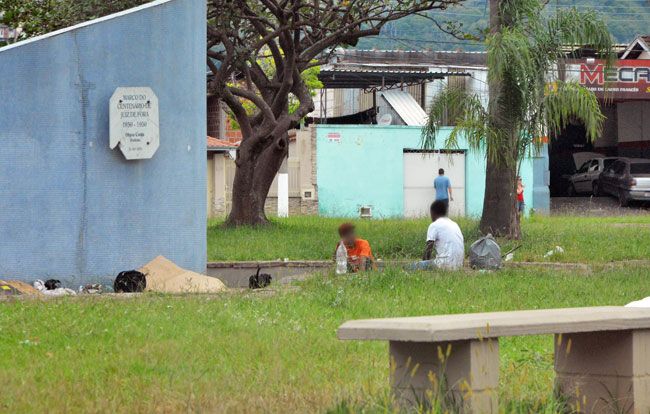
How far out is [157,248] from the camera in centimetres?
1491

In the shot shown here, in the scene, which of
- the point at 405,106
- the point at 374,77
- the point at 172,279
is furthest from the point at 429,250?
the point at 405,106

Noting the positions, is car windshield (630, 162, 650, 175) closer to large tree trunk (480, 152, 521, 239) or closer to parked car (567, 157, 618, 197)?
parked car (567, 157, 618, 197)

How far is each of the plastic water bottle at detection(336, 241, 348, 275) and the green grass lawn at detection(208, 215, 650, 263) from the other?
11.6 feet

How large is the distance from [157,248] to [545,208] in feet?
87.0

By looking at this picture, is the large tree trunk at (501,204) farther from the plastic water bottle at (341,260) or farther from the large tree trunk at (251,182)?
the large tree trunk at (251,182)

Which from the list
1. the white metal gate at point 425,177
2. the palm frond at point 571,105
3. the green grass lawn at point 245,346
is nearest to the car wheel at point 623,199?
the white metal gate at point 425,177

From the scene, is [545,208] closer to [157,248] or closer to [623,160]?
[623,160]

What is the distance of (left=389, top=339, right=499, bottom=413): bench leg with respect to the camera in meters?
5.87

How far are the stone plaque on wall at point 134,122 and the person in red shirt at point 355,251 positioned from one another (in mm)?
2663

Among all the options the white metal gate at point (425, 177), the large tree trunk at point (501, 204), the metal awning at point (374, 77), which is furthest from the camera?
the white metal gate at point (425, 177)

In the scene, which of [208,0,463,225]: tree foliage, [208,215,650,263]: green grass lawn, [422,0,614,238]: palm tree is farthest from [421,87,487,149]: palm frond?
[208,0,463,225]: tree foliage

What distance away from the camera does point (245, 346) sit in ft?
29.5

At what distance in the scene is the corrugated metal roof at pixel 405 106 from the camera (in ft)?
138

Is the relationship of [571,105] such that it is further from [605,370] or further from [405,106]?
[405,106]
